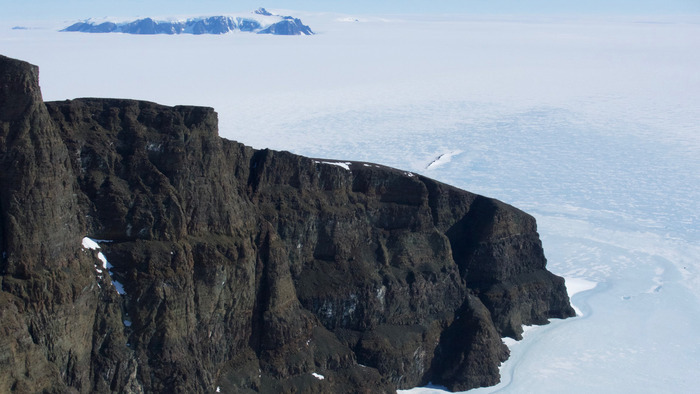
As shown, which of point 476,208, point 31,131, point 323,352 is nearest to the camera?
point 31,131

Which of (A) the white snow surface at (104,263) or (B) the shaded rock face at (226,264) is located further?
(A) the white snow surface at (104,263)

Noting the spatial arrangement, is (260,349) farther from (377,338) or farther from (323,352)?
(377,338)

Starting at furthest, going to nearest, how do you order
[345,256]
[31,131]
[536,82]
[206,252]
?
[536,82]
[345,256]
[206,252]
[31,131]

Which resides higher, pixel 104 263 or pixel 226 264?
pixel 104 263

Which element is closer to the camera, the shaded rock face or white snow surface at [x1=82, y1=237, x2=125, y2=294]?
the shaded rock face

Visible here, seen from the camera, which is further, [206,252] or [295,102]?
[295,102]

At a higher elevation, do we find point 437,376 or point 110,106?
point 110,106

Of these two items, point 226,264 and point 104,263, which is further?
point 226,264

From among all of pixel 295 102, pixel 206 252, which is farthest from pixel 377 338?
pixel 295 102
